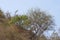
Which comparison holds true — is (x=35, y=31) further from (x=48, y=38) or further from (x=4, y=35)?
(x=4, y=35)

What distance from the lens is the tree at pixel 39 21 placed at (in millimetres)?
33909

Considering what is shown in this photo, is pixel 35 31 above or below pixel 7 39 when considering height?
above

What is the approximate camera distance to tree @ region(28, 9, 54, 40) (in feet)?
111

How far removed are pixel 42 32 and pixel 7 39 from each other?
46.8 ft

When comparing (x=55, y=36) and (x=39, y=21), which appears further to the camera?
(x=55, y=36)

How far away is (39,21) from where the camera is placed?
114 feet

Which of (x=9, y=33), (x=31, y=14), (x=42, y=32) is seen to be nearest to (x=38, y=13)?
(x=31, y=14)

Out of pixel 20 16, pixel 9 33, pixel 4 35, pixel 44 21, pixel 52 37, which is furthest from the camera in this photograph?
pixel 52 37

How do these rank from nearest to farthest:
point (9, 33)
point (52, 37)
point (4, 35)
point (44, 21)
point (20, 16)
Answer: point (4, 35)
point (9, 33)
point (20, 16)
point (44, 21)
point (52, 37)

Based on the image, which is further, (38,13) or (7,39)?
(38,13)

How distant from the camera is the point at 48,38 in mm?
36344

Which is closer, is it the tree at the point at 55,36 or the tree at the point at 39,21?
the tree at the point at 39,21

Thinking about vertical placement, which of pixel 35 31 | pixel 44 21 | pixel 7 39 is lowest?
pixel 7 39

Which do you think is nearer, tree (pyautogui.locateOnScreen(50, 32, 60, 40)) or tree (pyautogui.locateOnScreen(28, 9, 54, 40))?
tree (pyautogui.locateOnScreen(28, 9, 54, 40))
